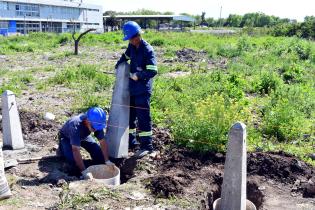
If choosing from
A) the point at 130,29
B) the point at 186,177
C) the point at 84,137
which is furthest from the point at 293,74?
the point at 84,137

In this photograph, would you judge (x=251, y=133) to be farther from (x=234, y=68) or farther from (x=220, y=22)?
(x=220, y=22)

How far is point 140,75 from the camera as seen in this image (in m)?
5.23

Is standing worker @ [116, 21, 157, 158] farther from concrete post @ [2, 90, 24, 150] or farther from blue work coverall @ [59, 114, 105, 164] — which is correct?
concrete post @ [2, 90, 24, 150]

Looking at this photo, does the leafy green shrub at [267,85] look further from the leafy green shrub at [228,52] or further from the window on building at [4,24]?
the window on building at [4,24]

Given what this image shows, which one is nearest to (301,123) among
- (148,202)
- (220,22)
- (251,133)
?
(251,133)

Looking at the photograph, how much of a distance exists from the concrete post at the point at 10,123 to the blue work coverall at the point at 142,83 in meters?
1.69

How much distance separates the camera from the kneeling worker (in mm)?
4734

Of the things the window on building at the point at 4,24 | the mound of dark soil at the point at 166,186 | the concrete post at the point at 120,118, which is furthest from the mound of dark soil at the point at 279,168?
the window on building at the point at 4,24

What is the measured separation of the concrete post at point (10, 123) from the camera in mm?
5492

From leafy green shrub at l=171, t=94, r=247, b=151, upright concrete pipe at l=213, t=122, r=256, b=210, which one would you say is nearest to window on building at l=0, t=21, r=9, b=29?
leafy green shrub at l=171, t=94, r=247, b=151

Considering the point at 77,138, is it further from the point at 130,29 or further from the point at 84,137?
the point at 130,29

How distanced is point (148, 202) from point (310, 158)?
2.90 m

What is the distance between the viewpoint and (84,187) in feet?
13.9

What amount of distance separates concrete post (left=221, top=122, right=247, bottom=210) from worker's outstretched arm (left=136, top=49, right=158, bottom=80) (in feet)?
6.21
